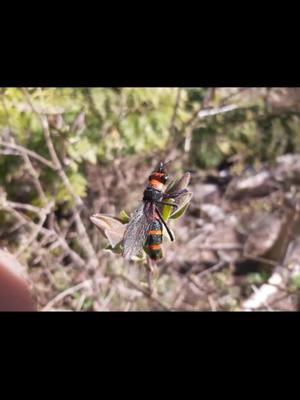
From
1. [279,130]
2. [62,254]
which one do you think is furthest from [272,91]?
[62,254]

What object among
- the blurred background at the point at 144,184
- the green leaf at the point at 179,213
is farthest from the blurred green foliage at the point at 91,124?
the green leaf at the point at 179,213

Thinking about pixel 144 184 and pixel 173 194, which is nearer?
pixel 173 194

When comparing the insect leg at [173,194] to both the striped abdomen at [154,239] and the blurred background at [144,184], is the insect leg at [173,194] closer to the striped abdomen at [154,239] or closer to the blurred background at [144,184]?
the striped abdomen at [154,239]

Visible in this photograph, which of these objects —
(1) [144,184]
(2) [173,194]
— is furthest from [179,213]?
(1) [144,184]

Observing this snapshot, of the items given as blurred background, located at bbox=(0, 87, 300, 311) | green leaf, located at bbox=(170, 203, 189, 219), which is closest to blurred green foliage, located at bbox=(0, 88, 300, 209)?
blurred background, located at bbox=(0, 87, 300, 311)

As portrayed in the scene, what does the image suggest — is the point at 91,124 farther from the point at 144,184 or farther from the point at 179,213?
the point at 179,213

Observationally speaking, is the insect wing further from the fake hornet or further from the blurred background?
the blurred background
